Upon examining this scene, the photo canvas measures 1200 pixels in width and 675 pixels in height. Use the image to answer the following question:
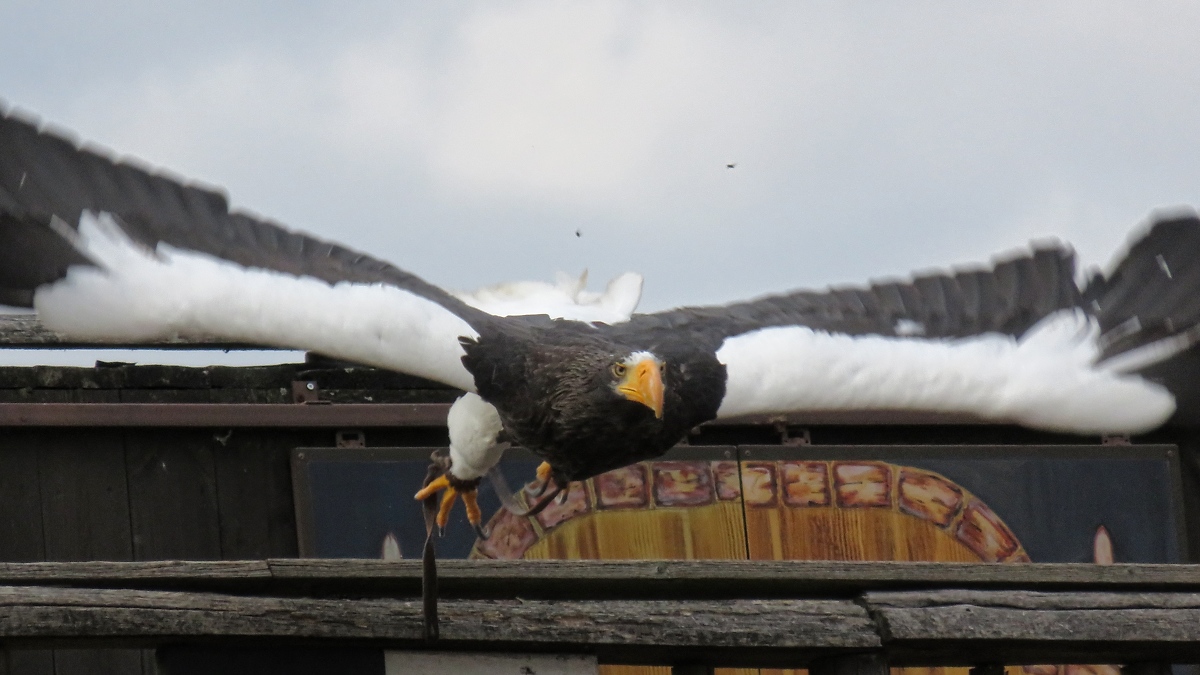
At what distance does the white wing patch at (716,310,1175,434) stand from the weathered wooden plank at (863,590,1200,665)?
0.78m

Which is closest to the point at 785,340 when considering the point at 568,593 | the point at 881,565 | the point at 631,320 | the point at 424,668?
the point at 631,320

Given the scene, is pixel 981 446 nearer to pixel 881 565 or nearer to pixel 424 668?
pixel 881 565

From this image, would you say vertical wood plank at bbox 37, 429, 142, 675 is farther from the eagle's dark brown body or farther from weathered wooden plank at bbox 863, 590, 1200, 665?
weathered wooden plank at bbox 863, 590, 1200, 665

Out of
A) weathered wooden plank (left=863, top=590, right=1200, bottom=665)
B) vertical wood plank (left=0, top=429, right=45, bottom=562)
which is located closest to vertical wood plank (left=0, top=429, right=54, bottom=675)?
vertical wood plank (left=0, top=429, right=45, bottom=562)

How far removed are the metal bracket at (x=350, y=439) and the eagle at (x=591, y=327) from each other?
0.39 meters

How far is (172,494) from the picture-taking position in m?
5.04

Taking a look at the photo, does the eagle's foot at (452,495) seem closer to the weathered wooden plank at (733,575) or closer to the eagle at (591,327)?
the eagle at (591,327)

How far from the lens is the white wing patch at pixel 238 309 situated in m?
4.21

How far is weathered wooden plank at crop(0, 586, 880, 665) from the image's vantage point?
3.28m

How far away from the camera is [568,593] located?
3.91 metres

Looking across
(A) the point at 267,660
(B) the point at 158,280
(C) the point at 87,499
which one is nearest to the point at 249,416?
(C) the point at 87,499

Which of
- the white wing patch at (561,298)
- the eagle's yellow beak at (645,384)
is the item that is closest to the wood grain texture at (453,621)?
the eagle's yellow beak at (645,384)

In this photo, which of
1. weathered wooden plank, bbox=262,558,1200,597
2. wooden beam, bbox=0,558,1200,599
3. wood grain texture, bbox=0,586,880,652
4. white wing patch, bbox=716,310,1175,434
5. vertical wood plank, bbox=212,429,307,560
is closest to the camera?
wood grain texture, bbox=0,586,880,652

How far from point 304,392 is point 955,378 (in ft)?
6.93
